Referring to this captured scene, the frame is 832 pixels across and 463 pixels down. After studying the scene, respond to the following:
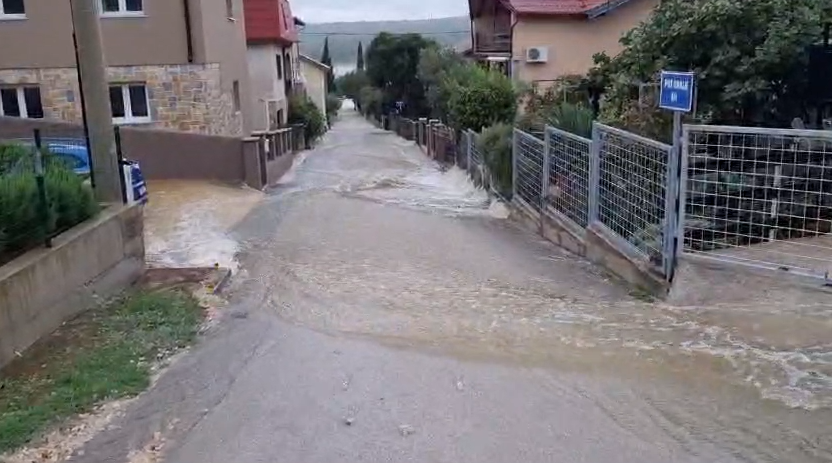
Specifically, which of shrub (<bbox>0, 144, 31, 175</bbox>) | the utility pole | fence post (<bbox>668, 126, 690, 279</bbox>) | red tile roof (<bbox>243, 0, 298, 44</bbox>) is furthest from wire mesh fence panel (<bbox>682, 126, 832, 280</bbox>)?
red tile roof (<bbox>243, 0, 298, 44</bbox>)

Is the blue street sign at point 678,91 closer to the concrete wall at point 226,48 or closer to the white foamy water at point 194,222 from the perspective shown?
the white foamy water at point 194,222

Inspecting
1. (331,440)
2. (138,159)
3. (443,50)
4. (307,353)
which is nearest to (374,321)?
(307,353)

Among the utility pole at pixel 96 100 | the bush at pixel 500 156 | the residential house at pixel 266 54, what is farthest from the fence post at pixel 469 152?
the residential house at pixel 266 54

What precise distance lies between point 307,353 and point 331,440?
1551 millimetres

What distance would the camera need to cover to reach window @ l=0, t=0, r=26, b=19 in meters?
18.6

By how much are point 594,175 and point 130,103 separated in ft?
45.3

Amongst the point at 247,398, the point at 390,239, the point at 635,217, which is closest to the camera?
the point at 247,398

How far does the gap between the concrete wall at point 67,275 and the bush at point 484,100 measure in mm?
12241

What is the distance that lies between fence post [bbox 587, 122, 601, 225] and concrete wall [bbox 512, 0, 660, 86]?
54.3 ft

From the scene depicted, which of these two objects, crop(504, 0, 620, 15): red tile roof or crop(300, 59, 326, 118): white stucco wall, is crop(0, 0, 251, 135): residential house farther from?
crop(300, 59, 326, 118): white stucco wall

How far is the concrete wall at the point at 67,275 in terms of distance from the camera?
18.4 feet

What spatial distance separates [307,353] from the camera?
18.9 ft

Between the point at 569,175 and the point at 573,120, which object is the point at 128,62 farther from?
the point at 569,175

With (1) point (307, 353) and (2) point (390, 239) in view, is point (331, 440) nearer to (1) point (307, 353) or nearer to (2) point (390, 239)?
(1) point (307, 353)
